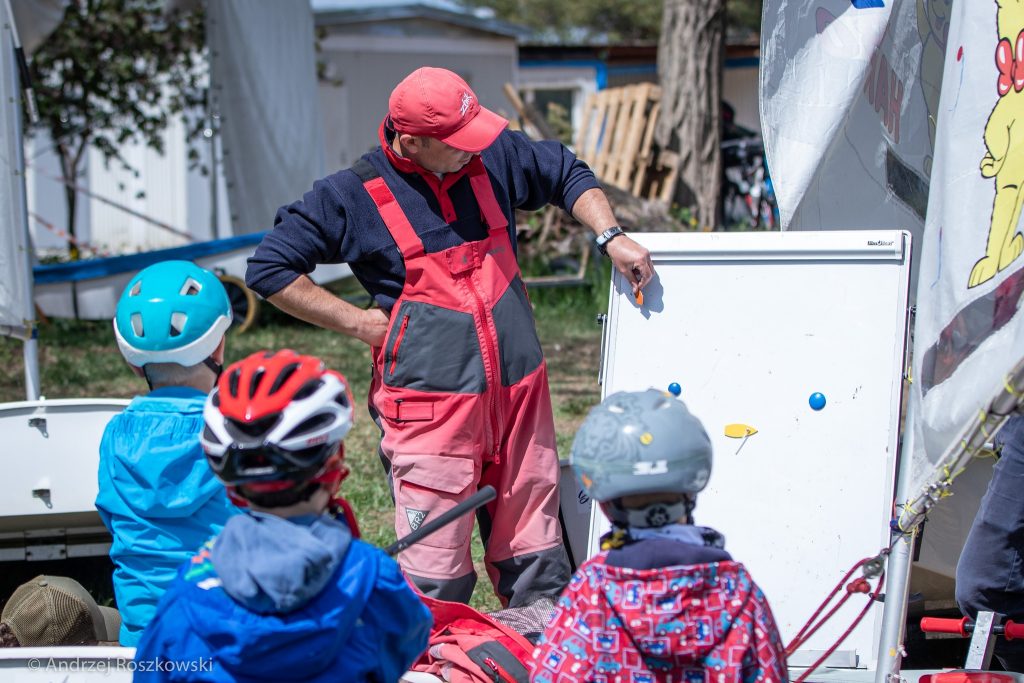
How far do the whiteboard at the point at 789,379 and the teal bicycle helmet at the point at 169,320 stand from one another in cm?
119

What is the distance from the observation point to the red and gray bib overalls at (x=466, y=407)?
340 cm

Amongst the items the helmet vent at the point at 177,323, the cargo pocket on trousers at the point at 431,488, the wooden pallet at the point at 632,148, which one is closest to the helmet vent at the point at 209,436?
the helmet vent at the point at 177,323

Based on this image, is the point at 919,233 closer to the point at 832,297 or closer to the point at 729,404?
the point at 832,297

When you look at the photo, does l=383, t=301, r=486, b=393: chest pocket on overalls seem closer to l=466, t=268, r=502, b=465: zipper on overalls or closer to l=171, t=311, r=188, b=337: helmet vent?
l=466, t=268, r=502, b=465: zipper on overalls

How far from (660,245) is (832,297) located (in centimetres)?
53

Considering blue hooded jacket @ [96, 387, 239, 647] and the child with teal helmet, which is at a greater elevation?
the child with teal helmet

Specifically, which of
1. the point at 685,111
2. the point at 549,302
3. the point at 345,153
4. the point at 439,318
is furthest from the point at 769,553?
the point at 345,153

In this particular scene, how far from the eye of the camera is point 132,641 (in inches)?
120

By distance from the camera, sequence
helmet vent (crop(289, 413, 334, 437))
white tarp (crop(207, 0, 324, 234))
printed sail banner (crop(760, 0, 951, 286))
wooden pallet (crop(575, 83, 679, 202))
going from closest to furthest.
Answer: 1. helmet vent (crop(289, 413, 334, 437))
2. printed sail banner (crop(760, 0, 951, 286))
3. white tarp (crop(207, 0, 324, 234))
4. wooden pallet (crop(575, 83, 679, 202))

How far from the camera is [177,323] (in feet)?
9.68

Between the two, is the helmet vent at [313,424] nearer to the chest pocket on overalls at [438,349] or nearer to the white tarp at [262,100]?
the chest pocket on overalls at [438,349]

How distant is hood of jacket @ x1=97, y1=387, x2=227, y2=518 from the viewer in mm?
2840

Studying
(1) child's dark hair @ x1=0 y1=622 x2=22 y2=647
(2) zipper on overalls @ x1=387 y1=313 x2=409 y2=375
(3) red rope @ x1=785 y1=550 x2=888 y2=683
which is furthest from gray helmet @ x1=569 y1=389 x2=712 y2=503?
(1) child's dark hair @ x1=0 y1=622 x2=22 y2=647

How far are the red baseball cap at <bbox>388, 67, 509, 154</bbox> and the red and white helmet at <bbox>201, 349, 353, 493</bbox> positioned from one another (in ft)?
4.26
